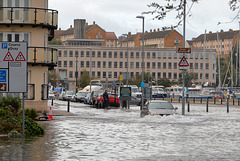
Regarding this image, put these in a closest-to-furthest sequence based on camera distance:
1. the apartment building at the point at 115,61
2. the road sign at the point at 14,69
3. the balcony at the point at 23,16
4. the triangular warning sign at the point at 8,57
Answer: the triangular warning sign at the point at 8,57
the road sign at the point at 14,69
the balcony at the point at 23,16
the apartment building at the point at 115,61

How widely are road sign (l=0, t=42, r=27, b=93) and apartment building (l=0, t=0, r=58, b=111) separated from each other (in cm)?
2214

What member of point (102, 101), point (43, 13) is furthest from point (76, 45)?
point (43, 13)

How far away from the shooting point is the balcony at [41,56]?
4071cm

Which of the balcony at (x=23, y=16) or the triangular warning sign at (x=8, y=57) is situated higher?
the balcony at (x=23, y=16)

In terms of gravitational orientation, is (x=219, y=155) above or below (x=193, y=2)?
below

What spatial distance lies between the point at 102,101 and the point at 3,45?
3744 cm

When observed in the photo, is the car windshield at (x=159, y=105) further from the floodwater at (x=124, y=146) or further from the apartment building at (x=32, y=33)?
the apartment building at (x=32, y=33)

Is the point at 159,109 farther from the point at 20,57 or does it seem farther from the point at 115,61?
the point at 115,61

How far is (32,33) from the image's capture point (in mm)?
41062

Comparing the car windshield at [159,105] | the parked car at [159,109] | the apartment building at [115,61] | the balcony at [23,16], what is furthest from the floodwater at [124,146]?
the apartment building at [115,61]

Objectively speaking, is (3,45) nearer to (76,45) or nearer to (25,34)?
(25,34)

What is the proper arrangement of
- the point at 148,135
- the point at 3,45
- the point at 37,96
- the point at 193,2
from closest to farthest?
the point at 193,2, the point at 3,45, the point at 148,135, the point at 37,96

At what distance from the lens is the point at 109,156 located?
15.1 metres

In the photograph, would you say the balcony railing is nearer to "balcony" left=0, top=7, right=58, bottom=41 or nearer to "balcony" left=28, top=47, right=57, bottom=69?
"balcony" left=0, top=7, right=58, bottom=41
